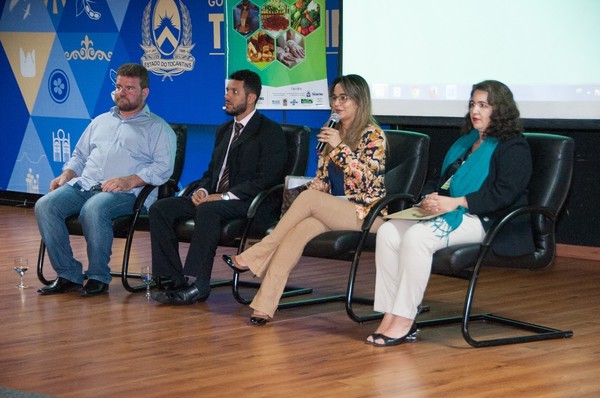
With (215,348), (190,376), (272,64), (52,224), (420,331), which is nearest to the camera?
(190,376)

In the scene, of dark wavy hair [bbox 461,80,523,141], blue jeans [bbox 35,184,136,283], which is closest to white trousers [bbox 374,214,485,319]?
dark wavy hair [bbox 461,80,523,141]

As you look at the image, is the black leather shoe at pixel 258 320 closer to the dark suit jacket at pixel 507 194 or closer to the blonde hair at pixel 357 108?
the blonde hair at pixel 357 108

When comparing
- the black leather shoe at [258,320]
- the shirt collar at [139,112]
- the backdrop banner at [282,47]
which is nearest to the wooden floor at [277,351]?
the black leather shoe at [258,320]

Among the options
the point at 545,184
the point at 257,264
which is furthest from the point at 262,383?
the point at 545,184

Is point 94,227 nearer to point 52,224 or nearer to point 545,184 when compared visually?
point 52,224

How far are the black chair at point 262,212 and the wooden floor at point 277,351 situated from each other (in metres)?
0.40

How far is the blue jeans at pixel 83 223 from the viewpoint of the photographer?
594cm

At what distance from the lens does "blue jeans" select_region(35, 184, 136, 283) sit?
19.5 feet

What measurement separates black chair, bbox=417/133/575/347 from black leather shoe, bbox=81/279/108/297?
7.15ft

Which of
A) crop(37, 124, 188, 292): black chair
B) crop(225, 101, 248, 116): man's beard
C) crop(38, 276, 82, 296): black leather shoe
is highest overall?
crop(225, 101, 248, 116): man's beard

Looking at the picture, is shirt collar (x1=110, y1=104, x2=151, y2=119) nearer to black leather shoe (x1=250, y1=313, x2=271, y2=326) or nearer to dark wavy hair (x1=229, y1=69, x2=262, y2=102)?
dark wavy hair (x1=229, y1=69, x2=262, y2=102)

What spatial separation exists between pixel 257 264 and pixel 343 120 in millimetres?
852

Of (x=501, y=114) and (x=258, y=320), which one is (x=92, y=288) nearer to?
(x=258, y=320)

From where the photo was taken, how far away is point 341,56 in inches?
284
